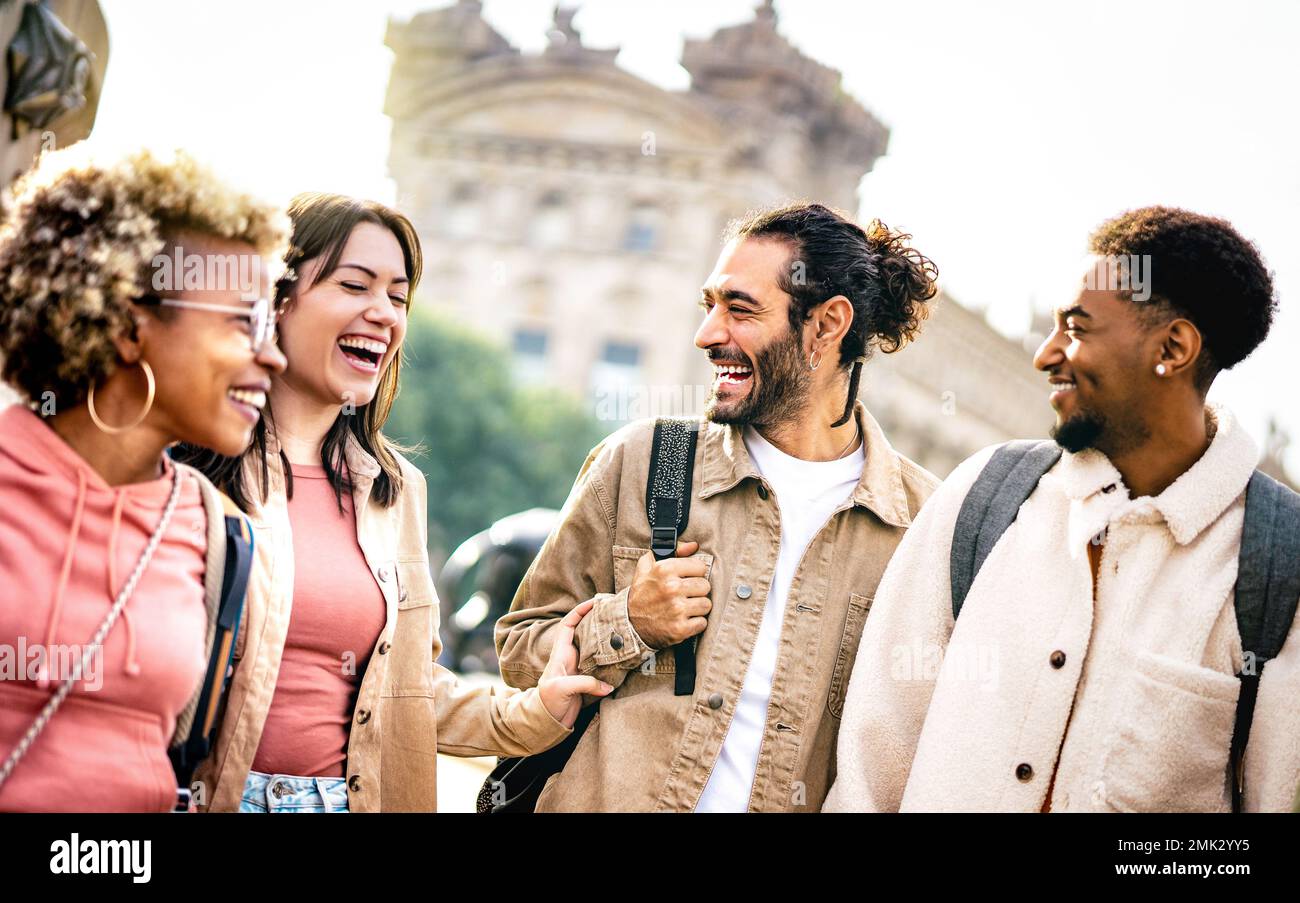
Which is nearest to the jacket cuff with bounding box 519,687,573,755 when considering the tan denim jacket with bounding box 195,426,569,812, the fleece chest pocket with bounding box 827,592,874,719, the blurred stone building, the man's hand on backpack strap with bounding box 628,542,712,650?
the tan denim jacket with bounding box 195,426,569,812

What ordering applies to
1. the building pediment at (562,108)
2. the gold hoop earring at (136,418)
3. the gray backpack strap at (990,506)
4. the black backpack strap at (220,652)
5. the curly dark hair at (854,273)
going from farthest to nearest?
the building pediment at (562,108) < the curly dark hair at (854,273) < the gray backpack strap at (990,506) < the black backpack strap at (220,652) < the gold hoop earring at (136,418)

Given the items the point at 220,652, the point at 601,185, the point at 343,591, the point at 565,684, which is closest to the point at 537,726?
the point at 565,684

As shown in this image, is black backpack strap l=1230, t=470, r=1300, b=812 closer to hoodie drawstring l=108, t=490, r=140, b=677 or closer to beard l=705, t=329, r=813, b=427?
beard l=705, t=329, r=813, b=427

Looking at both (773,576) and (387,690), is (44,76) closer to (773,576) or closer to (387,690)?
(387,690)

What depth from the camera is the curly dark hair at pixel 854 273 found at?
12.8 ft

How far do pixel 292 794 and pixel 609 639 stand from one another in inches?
32.4

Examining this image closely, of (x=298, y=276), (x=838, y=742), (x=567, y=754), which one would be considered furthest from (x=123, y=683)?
(x=838, y=742)

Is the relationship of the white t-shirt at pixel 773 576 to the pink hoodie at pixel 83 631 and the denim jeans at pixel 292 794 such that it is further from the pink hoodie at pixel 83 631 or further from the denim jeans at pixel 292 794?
the pink hoodie at pixel 83 631

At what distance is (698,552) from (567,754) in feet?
1.95

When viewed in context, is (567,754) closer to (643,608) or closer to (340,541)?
(643,608)

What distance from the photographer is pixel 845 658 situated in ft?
11.8

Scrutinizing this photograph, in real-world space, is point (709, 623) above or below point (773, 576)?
below

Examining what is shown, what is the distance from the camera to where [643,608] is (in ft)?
11.6

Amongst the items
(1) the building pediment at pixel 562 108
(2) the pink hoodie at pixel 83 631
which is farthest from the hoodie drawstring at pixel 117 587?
(1) the building pediment at pixel 562 108
